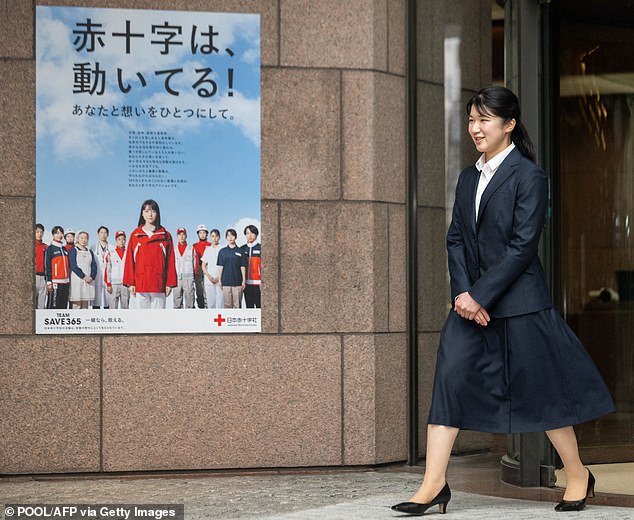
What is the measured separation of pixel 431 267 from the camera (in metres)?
7.08

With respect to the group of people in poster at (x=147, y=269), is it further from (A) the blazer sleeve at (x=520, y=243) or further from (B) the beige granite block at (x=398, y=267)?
(A) the blazer sleeve at (x=520, y=243)

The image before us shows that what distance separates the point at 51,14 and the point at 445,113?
7.92 ft

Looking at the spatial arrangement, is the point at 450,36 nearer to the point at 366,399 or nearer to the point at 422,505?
the point at 366,399

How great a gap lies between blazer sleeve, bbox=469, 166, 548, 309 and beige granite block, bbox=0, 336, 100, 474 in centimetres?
252

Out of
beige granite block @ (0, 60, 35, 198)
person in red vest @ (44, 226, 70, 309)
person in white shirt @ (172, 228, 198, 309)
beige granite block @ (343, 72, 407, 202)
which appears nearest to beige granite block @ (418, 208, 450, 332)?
beige granite block @ (343, 72, 407, 202)

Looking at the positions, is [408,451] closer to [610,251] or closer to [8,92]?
[610,251]

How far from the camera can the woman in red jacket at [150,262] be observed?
263 inches

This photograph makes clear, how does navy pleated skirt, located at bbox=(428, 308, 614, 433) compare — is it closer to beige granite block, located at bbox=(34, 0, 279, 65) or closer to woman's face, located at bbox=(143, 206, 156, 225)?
woman's face, located at bbox=(143, 206, 156, 225)

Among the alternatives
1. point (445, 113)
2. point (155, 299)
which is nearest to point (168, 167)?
point (155, 299)

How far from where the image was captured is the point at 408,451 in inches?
276

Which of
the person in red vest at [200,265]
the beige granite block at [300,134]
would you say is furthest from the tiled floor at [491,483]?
the beige granite block at [300,134]

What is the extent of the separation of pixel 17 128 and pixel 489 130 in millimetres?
2837

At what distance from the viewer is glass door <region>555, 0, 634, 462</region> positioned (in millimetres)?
6434

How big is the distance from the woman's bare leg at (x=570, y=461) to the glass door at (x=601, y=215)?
1167mm
